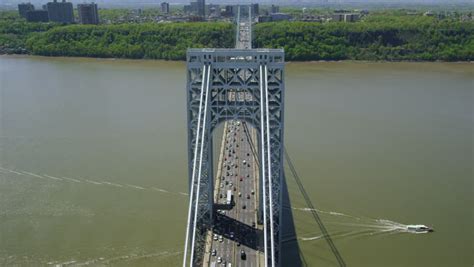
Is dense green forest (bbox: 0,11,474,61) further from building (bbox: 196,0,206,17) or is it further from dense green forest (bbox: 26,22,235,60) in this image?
building (bbox: 196,0,206,17)

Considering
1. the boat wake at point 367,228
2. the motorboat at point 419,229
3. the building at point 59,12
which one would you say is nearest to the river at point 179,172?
the boat wake at point 367,228

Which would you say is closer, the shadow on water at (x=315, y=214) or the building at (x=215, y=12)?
the shadow on water at (x=315, y=214)

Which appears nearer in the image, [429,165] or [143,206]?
[143,206]

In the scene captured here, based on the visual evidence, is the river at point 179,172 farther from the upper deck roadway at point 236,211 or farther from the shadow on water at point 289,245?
the upper deck roadway at point 236,211

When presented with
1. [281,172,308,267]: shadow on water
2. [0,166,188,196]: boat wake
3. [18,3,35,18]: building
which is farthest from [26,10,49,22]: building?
[281,172,308,267]: shadow on water

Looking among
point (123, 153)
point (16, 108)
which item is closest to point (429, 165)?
point (123, 153)

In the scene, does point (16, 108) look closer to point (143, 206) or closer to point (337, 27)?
point (143, 206)
